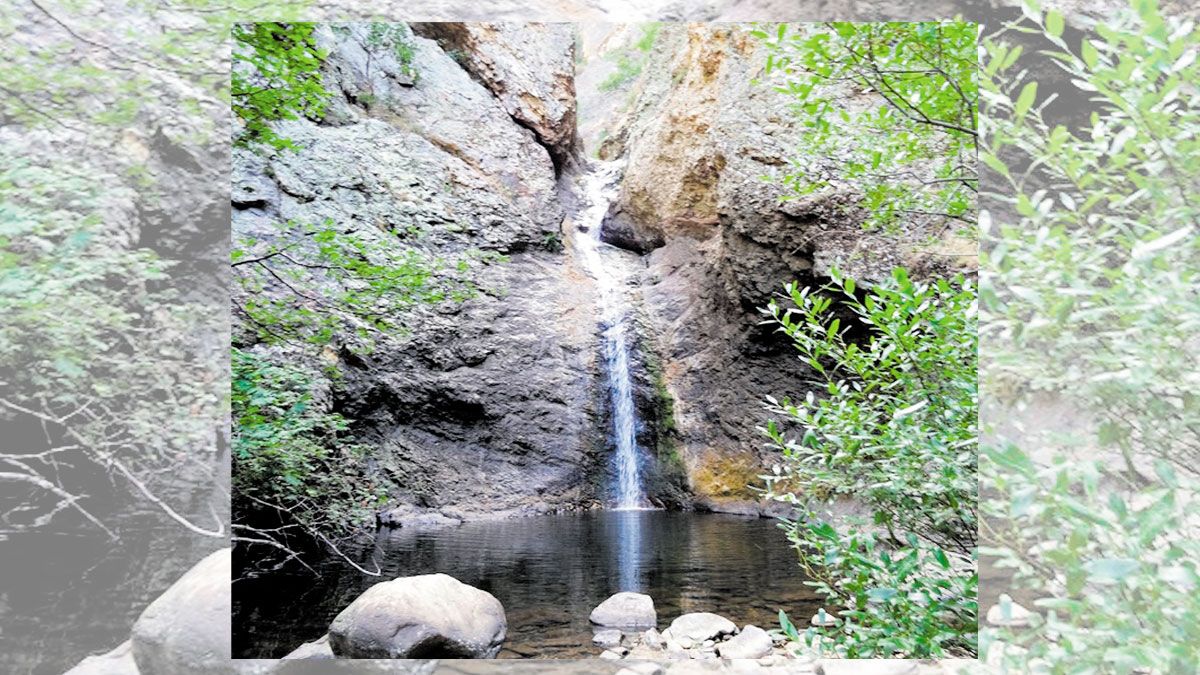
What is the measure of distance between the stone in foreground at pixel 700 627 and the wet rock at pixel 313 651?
1.67 meters

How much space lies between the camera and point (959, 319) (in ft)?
7.23

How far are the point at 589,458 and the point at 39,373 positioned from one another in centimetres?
→ 680

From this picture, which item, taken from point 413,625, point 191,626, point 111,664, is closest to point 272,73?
point 191,626

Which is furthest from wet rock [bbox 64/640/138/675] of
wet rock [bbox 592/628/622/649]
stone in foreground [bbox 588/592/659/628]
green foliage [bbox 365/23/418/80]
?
green foliage [bbox 365/23/418/80]

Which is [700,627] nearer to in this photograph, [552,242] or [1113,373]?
[1113,373]

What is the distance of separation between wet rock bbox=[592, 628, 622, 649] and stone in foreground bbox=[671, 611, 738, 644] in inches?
12.1

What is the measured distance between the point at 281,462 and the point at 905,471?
320 cm

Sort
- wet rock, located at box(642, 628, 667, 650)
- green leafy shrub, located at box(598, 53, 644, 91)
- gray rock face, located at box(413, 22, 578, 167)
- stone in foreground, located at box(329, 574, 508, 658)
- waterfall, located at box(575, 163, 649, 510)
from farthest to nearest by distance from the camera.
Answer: green leafy shrub, located at box(598, 53, 644, 91)
gray rock face, located at box(413, 22, 578, 167)
waterfall, located at box(575, 163, 649, 510)
wet rock, located at box(642, 628, 667, 650)
stone in foreground, located at box(329, 574, 508, 658)

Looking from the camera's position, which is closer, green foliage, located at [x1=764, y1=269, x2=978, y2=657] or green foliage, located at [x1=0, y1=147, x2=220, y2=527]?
green foliage, located at [x1=764, y1=269, x2=978, y2=657]

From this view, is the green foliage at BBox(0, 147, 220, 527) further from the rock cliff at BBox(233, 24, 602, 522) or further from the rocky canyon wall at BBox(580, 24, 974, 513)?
the rocky canyon wall at BBox(580, 24, 974, 513)

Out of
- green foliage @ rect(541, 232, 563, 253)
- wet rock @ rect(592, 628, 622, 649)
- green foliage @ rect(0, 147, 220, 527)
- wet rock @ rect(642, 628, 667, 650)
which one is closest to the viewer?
green foliage @ rect(0, 147, 220, 527)

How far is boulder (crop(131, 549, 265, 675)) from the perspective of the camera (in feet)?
8.93

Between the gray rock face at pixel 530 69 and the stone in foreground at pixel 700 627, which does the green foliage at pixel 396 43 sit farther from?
the stone in foreground at pixel 700 627

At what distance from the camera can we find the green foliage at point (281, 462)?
3.95 metres
